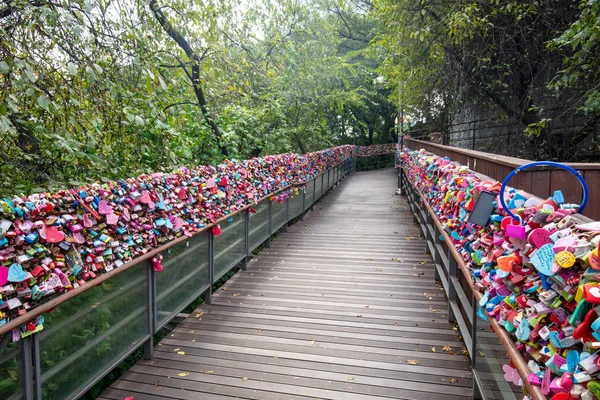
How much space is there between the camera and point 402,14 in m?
7.29

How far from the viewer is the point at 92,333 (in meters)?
2.58

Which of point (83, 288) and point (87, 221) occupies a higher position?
point (87, 221)

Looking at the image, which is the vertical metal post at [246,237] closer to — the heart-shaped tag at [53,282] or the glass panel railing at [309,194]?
the heart-shaped tag at [53,282]

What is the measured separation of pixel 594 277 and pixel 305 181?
7.71 metres

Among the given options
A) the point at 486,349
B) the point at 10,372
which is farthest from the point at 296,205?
the point at 10,372

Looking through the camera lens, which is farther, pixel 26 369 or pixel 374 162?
pixel 374 162

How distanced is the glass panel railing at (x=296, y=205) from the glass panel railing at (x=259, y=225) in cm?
139

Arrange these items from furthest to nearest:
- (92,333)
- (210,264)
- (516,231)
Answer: (210,264) < (92,333) < (516,231)

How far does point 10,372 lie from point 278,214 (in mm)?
5224

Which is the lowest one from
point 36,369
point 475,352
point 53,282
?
point 475,352

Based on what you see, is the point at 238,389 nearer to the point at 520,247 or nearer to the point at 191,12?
the point at 520,247

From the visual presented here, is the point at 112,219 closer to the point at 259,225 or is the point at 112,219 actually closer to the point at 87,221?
the point at 87,221

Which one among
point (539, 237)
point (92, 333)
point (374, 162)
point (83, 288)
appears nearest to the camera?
point (539, 237)

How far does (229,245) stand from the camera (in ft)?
16.0
